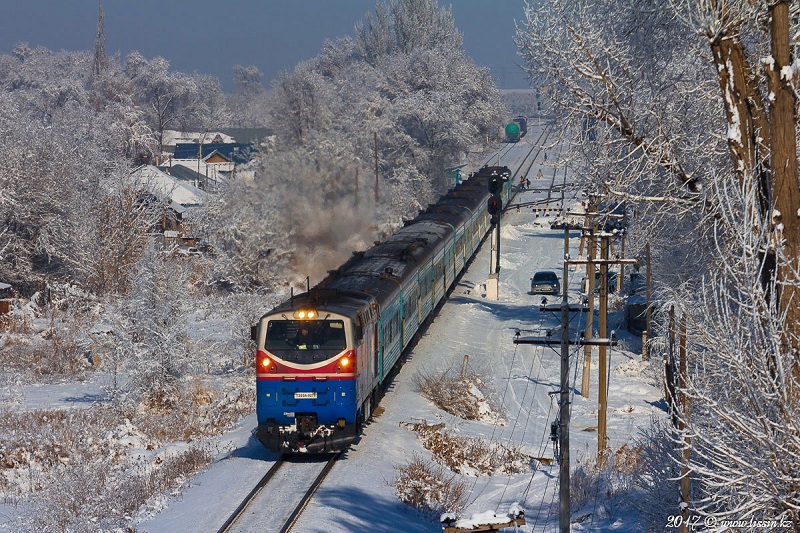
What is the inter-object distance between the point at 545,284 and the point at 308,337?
93.4 feet

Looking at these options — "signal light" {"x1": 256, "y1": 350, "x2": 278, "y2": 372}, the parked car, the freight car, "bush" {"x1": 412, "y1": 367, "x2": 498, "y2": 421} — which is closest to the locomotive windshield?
"signal light" {"x1": 256, "y1": 350, "x2": 278, "y2": 372}

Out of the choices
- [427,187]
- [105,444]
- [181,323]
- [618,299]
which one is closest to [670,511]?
[105,444]

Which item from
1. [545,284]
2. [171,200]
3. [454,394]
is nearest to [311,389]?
[454,394]

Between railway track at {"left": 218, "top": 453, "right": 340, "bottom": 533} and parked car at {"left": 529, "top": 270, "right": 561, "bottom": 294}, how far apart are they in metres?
27.7

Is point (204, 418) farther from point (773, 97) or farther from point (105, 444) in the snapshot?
point (773, 97)

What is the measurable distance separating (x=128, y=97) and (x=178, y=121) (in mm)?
19198

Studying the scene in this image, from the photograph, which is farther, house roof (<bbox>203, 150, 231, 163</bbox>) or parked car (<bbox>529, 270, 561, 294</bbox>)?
house roof (<bbox>203, 150, 231, 163</bbox>)

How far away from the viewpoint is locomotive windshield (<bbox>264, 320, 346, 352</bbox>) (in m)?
17.1

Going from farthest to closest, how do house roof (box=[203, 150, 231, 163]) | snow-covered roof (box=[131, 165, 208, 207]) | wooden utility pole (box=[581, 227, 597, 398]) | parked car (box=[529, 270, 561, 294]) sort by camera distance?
house roof (box=[203, 150, 231, 163]) → snow-covered roof (box=[131, 165, 208, 207]) → parked car (box=[529, 270, 561, 294]) → wooden utility pole (box=[581, 227, 597, 398])

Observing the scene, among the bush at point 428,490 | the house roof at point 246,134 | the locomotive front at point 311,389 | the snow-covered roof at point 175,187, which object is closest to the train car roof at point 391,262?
the locomotive front at point 311,389

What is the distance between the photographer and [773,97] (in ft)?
26.3

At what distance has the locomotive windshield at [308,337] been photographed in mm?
17078

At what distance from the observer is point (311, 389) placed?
671 inches

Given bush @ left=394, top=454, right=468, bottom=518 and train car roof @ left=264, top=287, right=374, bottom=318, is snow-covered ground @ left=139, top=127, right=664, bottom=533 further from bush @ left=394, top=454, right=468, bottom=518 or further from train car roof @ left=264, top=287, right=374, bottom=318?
train car roof @ left=264, top=287, right=374, bottom=318
